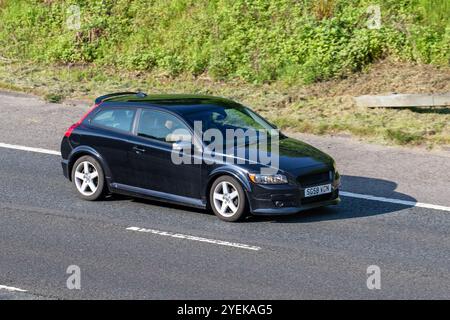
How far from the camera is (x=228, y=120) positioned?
615 inches

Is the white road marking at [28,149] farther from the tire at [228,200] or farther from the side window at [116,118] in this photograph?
the tire at [228,200]

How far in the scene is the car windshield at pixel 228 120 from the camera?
15.4 meters

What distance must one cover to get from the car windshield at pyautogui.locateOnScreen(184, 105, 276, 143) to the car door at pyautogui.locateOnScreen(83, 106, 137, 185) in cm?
104

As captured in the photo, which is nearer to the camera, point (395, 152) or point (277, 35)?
point (395, 152)

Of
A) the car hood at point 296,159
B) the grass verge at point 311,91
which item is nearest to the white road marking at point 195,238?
the car hood at point 296,159

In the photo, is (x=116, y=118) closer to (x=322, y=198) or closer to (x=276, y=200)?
(x=276, y=200)

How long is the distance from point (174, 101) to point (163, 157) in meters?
1.19

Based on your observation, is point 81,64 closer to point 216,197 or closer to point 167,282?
point 216,197

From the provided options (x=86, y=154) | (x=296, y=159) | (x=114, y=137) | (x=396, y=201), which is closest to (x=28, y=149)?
(x=86, y=154)

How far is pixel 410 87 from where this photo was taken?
823 inches

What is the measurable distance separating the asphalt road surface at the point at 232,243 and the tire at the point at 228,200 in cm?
16
